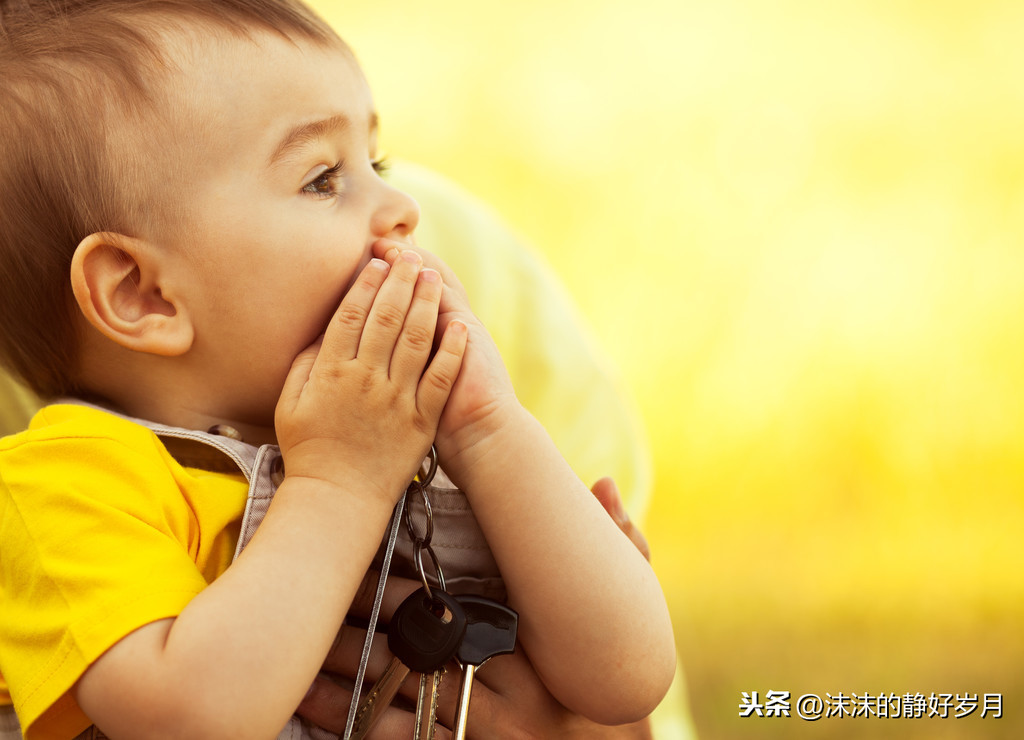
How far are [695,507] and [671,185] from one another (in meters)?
1.18

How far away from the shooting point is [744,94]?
3.63 meters

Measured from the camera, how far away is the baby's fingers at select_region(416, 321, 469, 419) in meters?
0.99

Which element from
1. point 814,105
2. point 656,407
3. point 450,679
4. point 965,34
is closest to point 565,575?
point 450,679

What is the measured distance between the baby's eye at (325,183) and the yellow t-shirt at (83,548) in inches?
12.2

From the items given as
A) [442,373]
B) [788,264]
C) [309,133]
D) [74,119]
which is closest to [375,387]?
[442,373]

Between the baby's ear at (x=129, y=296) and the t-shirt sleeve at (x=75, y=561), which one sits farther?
the baby's ear at (x=129, y=296)

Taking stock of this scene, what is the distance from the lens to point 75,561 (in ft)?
2.85

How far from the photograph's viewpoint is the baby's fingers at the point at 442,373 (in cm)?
99

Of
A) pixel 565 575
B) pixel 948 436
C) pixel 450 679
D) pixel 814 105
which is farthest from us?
pixel 814 105

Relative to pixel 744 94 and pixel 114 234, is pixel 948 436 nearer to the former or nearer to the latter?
pixel 744 94

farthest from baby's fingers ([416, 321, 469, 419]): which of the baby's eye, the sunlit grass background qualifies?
the sunlit grass background

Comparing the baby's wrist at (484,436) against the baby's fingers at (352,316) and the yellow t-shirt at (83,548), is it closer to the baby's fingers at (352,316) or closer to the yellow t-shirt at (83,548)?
the baby's fingers at (352,316)

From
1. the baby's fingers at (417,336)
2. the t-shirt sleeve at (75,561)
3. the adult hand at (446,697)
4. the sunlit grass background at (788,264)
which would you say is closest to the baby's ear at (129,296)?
the t-shirt sleeve at (75,561)

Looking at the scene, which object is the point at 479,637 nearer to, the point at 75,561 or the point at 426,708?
the point at 426,708
